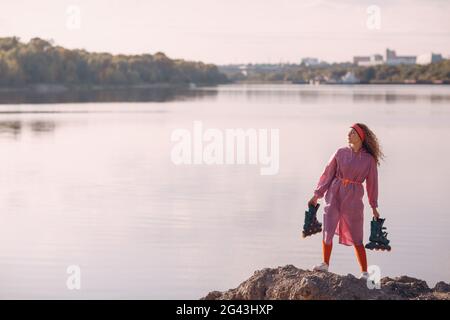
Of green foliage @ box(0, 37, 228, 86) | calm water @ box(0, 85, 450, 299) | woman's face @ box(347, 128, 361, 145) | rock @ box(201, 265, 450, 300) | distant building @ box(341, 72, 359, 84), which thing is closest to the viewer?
rock @ box(201, 265, 450, 300)

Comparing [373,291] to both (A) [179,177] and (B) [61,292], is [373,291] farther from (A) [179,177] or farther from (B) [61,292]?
(A) [179,177]

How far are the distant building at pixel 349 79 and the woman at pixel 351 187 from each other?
587 feet

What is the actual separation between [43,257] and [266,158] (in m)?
12.7

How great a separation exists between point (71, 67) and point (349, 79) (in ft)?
290

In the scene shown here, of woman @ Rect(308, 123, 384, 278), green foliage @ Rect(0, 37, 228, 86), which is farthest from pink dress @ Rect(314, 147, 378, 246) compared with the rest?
A: green foliage @ Rect(0, 37, 228, 86)

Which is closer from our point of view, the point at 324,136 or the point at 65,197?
the point at 65,197

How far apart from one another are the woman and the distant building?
17888 cm

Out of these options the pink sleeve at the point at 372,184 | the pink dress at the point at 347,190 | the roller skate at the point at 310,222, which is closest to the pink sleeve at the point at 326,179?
the pink dress at the point at 347,190

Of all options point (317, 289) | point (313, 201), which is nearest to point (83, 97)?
point (313, 201)

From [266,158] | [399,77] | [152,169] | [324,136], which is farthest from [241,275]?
[399,77]

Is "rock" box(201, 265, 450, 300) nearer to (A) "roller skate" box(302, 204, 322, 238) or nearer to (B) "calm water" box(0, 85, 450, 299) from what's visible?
(A) "roller skate" box(302, 204, 322, 238)

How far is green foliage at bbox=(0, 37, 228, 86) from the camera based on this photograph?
106 metres

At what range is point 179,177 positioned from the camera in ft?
57.0

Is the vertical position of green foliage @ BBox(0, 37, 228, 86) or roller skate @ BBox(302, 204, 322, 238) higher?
green foliage @ BBox(0, 37, 228, 86)
